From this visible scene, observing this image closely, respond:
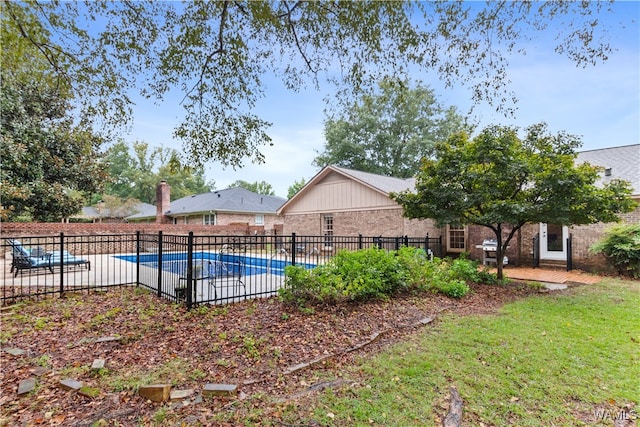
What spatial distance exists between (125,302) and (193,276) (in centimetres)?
153

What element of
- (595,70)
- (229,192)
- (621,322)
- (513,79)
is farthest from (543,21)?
(229,192)


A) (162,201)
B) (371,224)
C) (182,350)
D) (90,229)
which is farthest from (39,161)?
(182,350)

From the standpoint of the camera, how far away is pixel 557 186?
6.52 m

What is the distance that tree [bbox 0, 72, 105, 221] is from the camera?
44.7 feet

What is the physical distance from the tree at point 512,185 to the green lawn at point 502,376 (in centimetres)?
253

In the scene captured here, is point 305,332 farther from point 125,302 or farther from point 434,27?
point 434,27

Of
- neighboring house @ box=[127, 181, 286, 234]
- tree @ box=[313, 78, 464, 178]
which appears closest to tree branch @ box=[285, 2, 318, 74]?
neighboring house @ box=[127, 181, 286, 234]

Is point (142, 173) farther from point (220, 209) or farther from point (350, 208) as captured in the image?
point (350, 208)

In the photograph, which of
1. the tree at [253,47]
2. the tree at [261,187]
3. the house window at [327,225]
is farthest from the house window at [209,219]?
the tree at [261,187]

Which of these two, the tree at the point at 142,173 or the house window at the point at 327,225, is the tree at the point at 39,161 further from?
the tree at the point at 142,173

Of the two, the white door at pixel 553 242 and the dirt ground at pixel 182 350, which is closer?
the dirt ground at pixel 182 350

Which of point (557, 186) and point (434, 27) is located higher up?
point (434, 27)

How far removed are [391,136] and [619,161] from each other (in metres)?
18.5

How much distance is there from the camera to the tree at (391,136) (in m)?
28.0
